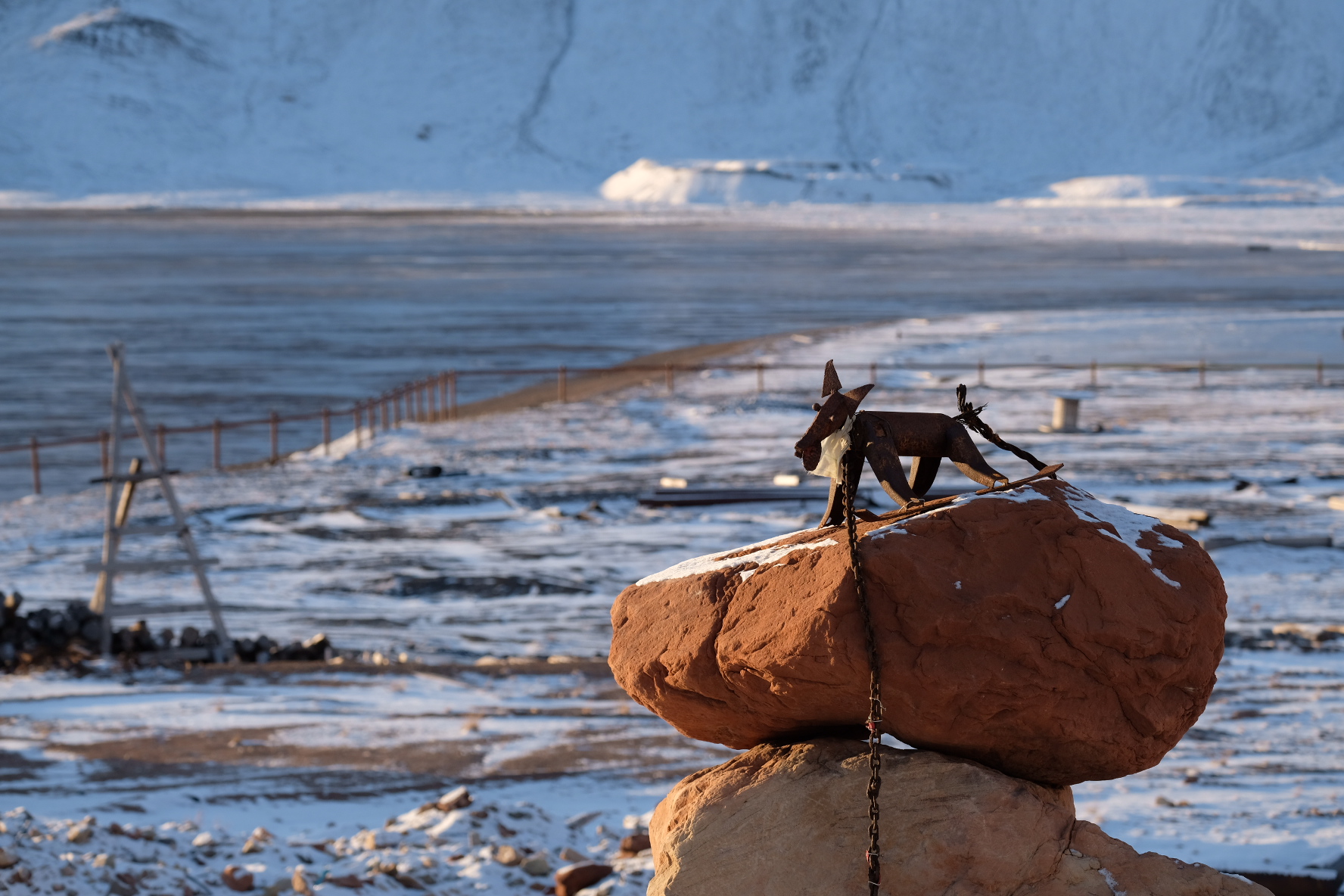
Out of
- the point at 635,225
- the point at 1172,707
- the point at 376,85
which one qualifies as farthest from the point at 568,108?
the point at 1172,707

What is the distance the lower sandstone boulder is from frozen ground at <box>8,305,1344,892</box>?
12.5 ft

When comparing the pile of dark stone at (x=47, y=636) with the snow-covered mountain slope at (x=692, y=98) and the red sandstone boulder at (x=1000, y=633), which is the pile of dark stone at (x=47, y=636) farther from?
the snow-covered mountain slope at (x=692, y=98)

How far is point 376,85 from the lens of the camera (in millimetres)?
180500

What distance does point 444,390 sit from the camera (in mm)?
29438

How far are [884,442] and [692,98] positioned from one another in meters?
174

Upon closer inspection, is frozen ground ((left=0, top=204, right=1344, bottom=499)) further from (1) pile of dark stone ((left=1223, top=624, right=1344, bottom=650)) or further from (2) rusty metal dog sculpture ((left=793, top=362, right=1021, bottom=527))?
(2) rusty metal dog sculpture ((left=793, top=362, right=1021, bottom=527))

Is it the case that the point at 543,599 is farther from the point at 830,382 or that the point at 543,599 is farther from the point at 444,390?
the point at 444,390

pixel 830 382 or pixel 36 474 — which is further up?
pixel 830 382

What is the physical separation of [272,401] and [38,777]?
66.4ft

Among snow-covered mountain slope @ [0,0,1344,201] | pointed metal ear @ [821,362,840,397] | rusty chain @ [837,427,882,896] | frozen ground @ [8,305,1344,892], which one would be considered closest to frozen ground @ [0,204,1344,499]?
frozen ground @ [8,305,1344,892]

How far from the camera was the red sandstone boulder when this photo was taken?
157 inches

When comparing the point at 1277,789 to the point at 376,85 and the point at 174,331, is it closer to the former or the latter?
the point at 174,331

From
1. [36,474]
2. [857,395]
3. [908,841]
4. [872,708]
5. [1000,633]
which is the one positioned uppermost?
[857,395]

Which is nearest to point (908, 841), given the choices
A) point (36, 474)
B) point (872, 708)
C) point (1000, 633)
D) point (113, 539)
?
point (872, 708)
